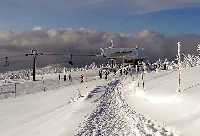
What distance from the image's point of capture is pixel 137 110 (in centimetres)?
2831

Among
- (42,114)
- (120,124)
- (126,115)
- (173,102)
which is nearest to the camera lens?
(120,124)

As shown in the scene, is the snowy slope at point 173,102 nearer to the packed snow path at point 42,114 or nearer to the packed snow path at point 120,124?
Result: the packed snow path at point 120,124

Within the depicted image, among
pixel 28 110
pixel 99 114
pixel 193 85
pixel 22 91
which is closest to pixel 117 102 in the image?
pixel 99 114

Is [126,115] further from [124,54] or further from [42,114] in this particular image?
[124,54]

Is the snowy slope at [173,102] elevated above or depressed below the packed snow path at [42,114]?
above

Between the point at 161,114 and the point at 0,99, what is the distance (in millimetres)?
35708

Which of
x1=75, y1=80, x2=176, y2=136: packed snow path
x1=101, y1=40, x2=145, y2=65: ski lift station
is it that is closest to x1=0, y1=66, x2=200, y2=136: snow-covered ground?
x1=75, y1=80, x2=176, y2=136: packed snow path

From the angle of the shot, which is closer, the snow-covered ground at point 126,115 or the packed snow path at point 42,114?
the snow-covered ground at point 126,115

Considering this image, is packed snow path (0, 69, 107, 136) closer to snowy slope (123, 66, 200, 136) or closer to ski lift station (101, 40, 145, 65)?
snowy slope (123, 66, 200, 136)

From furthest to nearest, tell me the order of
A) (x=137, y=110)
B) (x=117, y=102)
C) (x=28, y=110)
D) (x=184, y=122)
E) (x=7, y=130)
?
1. (x=28, y=110)
2. (x=7, y=130)
3. (x=117, y=102)
4. (x=137, y=110)
5. (x=184, y=122)

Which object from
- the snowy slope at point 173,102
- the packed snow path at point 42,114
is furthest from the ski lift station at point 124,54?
the snowy slope at point 173,102

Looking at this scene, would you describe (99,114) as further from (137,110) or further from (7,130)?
(7,130)

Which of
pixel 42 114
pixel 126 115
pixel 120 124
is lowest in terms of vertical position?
pixel 42 114

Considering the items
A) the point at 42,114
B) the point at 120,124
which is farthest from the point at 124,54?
the point at 120,124
